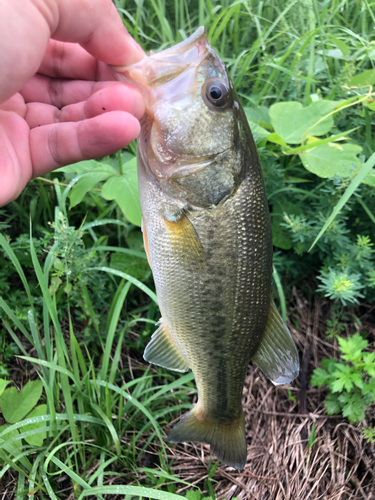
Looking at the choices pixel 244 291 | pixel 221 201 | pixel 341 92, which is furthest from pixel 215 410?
pixel 341 92

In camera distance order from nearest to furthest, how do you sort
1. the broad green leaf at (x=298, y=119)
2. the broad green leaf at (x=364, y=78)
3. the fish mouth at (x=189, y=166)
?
1. the fish mouth at (x=189, y=166)
2. the broad green leaf at (x=298, y=119)
3. the broad green leaf at (x=364, y=78)

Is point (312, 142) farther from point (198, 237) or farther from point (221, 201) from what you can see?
point (198, 237)

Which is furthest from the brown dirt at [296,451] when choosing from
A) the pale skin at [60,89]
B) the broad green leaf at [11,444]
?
the pale skin at [60,89]

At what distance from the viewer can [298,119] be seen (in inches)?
87.2

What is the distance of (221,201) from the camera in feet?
4.68

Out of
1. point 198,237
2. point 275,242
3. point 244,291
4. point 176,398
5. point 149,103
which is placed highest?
point 149,103

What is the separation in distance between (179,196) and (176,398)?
4.62 ft

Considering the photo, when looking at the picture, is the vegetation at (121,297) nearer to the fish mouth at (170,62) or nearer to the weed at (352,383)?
the weed at (352,383)

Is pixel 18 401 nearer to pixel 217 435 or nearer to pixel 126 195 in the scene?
pixel 217 435

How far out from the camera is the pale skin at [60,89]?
1176 millimetres

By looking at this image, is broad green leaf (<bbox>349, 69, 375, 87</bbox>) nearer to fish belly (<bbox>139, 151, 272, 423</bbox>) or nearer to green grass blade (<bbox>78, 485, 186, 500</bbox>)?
fish belly (<bbox>139, 151, 272, 423</bbox>)

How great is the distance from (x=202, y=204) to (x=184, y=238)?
162mm

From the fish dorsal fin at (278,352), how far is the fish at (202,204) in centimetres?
7

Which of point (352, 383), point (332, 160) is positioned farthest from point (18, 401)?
point (332, 160)
